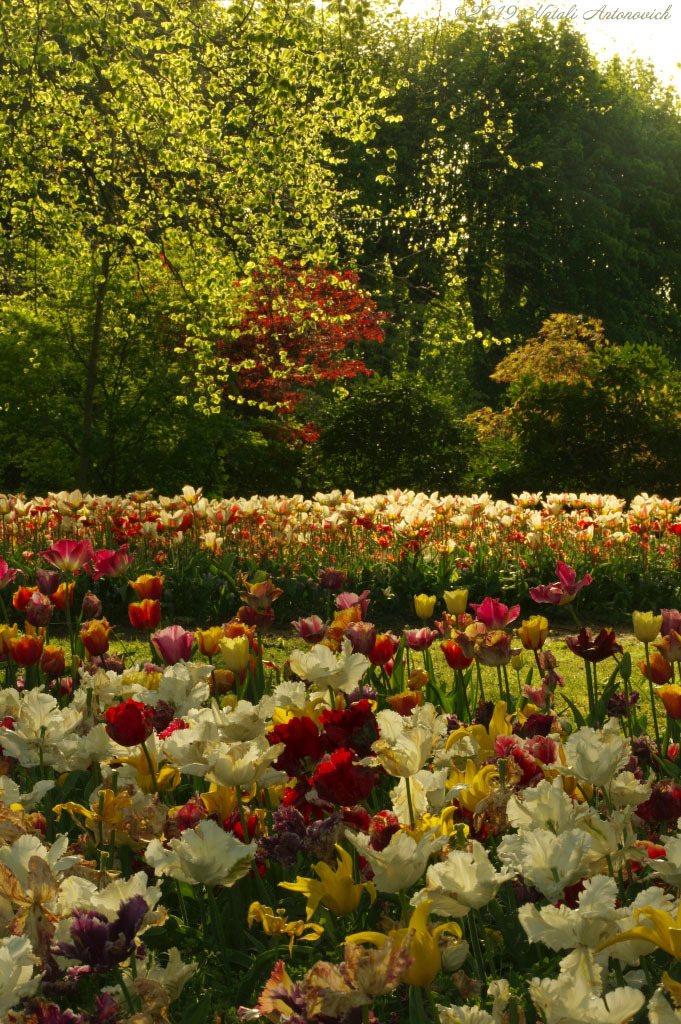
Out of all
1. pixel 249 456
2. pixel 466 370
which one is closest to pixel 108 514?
pixel 249 456

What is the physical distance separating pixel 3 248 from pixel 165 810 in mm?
8420

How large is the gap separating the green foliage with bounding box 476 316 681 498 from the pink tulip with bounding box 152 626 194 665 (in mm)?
11812

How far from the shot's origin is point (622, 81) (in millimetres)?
30688

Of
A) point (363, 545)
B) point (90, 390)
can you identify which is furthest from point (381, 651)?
point (90, 390)

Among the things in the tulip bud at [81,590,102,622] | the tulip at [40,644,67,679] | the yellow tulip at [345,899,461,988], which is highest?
the tulip bud at [81,590,102,622]

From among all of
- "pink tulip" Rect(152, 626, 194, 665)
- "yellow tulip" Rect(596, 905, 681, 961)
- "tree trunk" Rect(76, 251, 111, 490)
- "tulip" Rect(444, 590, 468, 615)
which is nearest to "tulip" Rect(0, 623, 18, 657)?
"pink tulip" Rect(152, 626, 194, 665)

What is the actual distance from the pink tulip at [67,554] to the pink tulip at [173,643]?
100 cm

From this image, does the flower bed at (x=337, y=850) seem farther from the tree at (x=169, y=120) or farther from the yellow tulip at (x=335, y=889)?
the tree at (x=169, y=120)

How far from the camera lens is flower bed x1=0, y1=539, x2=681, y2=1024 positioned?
128cm

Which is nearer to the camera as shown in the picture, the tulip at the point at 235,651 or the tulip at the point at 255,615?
the tulip at the point at 235,651

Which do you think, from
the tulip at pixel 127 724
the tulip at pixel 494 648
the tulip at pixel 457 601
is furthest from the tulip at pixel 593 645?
the tulip at pixel 127 724

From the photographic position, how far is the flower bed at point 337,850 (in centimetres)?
128

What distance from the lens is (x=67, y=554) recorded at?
3436 millimetres

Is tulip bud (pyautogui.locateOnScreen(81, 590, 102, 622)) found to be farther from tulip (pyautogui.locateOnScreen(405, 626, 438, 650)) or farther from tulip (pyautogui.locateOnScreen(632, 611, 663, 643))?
tulip (pyautogui.locateOnScreen(632, 611, 663, 643))
